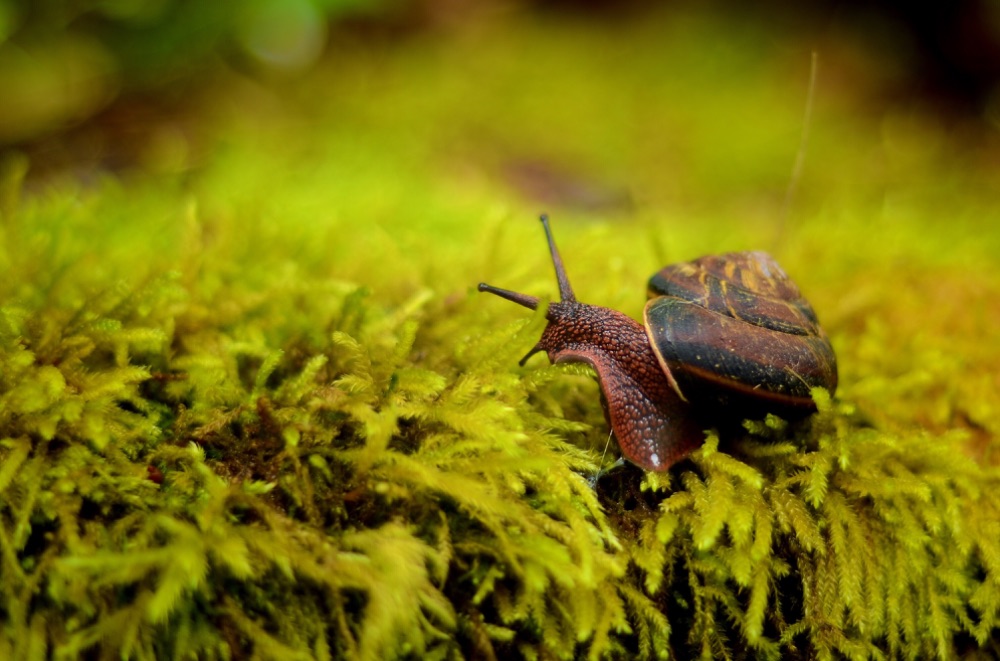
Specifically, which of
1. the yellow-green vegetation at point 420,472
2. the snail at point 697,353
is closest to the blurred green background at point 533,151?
the yellow-green vegetation at point 420,472

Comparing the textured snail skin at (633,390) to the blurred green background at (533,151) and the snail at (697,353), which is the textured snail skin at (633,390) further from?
the blurred green background at (533,151)

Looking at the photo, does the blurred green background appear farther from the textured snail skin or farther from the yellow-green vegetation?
Result: the textured snail skin

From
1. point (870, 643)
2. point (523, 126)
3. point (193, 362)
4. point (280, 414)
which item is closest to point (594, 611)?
point (870, 643)

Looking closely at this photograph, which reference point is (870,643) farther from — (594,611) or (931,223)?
(931,223)

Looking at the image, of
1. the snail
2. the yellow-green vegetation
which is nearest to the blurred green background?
the yellow-green vegetation

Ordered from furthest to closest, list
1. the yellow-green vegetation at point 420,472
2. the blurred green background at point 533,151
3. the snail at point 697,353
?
the blurred green background at point 533,151
the snail at point 697,353
the yellow-green vegetation at point 420,472

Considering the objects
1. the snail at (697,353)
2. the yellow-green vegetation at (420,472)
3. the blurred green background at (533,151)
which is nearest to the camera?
the yellow-green vegetation at (420,472)

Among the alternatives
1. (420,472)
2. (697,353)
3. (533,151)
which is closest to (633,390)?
(697,353)
